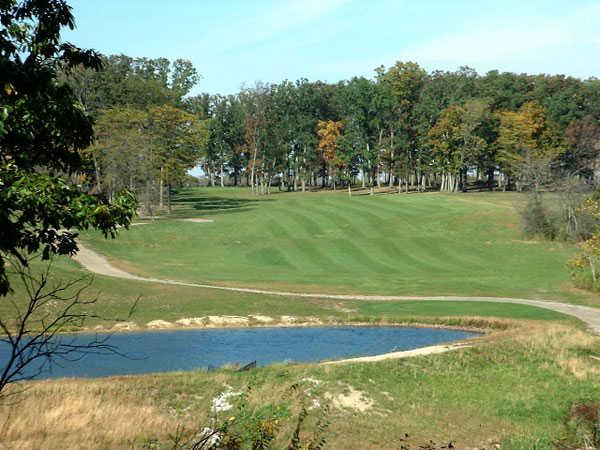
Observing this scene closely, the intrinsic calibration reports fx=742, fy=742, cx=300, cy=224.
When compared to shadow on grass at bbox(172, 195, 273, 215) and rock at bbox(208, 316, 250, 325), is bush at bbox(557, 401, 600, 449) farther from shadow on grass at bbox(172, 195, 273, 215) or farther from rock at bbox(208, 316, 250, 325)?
shadow on grass at bbox(172, 195, 273, 215)

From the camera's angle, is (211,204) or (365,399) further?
(211,204)

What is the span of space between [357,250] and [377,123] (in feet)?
238

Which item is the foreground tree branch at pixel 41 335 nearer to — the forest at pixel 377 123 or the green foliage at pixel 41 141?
the green foliage at pixel 41 141

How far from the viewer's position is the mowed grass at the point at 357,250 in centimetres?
5678

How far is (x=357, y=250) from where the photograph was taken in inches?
2820

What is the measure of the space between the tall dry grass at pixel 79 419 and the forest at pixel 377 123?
79.1 meters

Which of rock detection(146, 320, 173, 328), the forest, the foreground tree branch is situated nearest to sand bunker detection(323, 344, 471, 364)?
the foreground tree branch

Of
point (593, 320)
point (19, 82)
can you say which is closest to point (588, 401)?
point (593, 320)

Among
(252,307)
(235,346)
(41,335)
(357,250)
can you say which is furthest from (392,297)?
(41,335)

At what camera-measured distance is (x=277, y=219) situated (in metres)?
89.4

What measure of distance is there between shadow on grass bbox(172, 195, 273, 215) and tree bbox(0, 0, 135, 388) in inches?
3608

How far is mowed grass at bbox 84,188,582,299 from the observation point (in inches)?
2235

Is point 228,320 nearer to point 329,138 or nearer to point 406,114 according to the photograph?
point 406,114

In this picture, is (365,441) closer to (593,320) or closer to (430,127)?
(593,320)
